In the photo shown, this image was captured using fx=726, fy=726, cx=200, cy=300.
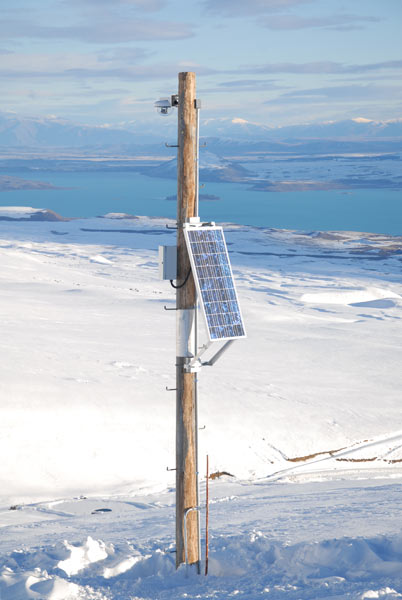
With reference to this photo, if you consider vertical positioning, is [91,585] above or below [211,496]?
above

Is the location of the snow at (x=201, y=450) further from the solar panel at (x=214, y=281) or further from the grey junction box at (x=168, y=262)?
the grey junction box at (x=168, y=262)

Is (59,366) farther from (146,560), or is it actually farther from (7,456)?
(146,560)

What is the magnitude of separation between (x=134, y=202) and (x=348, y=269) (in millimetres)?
113143

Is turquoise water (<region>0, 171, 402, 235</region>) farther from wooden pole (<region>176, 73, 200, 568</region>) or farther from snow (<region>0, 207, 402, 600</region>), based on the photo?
wooden pole (<region>176, 73, 200, 568</region>)

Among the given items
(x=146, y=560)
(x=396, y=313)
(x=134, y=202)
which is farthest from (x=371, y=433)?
(x=134, y=202)

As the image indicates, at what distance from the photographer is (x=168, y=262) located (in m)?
7.68

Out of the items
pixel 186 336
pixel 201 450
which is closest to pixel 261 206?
pixel 201 450

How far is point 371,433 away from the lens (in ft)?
61.2

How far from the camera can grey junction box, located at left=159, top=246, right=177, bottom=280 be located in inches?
301

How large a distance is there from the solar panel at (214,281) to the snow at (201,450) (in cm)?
264

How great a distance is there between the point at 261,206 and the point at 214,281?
15266 centimetres

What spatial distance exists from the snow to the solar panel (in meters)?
2.64

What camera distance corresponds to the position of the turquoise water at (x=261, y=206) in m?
136

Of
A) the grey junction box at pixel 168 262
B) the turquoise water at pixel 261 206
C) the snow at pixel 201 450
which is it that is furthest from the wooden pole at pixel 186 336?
the turquoise water at pixel 261 206
